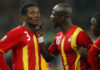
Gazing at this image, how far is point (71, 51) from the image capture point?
5934 millimetres

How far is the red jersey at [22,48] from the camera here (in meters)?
5.51

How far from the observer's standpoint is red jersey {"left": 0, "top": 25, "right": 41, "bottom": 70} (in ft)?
18.1

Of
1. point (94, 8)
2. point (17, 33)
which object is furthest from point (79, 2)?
point (17, 33)

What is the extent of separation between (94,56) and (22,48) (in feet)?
4.31

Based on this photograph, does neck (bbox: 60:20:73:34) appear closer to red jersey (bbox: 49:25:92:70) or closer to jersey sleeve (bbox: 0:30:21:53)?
red jersey (bbox: 49:25:92:70)

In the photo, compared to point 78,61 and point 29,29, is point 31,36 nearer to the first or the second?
point 29,29

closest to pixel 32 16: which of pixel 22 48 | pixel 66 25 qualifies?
pixel 22 48

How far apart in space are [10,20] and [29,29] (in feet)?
22.1

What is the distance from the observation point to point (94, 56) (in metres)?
6.00

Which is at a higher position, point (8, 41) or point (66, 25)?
point (8, 41)

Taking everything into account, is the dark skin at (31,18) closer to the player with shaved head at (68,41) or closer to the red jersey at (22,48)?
the red jersey at (22,48)

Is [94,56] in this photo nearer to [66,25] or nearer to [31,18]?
[66,25]

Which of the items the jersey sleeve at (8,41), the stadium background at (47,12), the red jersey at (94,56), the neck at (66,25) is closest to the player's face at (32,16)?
the jersey sleeve at (8,41)

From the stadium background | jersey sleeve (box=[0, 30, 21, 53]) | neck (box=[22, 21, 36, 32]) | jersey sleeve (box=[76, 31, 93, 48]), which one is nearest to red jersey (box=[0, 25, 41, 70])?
jersey sleeve (box=[0, 30, 21, 53])
